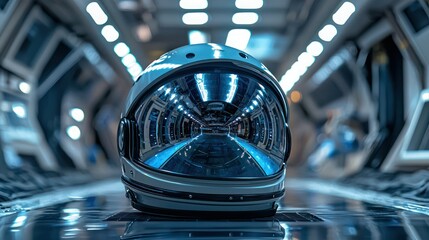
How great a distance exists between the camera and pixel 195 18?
25.4 ft

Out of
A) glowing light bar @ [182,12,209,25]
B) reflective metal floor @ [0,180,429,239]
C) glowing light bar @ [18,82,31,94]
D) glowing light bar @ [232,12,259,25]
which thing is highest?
glowing light bar @ [182,12,209,25]

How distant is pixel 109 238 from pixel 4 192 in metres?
2.57

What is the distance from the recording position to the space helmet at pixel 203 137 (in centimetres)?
316

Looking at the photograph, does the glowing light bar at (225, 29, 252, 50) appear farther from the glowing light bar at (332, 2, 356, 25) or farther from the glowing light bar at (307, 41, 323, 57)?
the glowing light bar at (332, 2, 356, 25)

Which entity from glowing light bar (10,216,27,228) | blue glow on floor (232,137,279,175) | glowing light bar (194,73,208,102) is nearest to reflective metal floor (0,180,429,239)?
glowing light bar (10,216,27,228)

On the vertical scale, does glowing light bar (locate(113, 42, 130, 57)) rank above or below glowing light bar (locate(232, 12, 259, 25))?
below

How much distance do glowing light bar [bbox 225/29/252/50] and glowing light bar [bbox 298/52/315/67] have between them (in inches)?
34.4

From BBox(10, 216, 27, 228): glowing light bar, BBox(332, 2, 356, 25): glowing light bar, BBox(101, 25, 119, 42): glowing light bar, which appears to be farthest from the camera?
BBox(101, 25, 119, 42): glowing light bar

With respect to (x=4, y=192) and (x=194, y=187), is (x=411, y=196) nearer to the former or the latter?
(x=194, y=187)

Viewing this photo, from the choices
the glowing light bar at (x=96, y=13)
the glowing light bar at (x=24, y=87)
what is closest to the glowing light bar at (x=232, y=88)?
the glowing light bar at (x=96, y=13)

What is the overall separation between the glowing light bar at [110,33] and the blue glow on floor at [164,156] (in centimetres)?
399

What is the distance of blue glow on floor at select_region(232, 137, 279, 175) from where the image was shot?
323 cm

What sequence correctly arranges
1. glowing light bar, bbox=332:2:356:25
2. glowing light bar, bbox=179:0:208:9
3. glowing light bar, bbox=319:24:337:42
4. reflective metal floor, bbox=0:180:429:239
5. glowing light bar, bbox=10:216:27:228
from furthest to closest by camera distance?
glowing light bar, bbox=319:24:337:42 < glowing light bar, bbox=179:0:208:9 < glowing light bar, bbox=332:2:356:25 < glowing light bar, bbox=10:216:27:228 < reflective metal floor, bbox=0:180:429:239

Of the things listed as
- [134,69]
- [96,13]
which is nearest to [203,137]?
[96,13]
